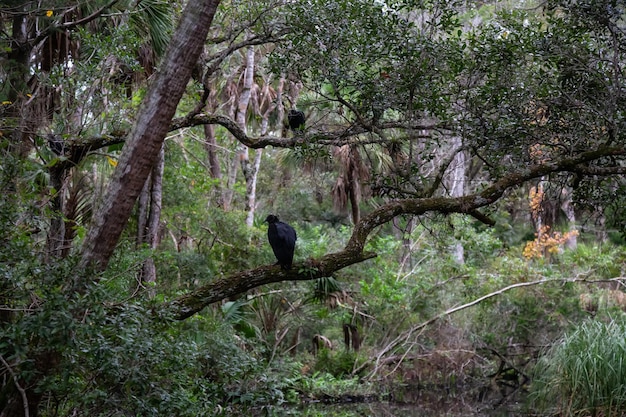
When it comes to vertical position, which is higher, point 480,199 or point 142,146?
point 142,146

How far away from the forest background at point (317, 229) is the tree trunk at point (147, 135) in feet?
0.06

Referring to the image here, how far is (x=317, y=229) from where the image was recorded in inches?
597

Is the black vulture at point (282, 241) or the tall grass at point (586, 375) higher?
the black vulture at point (282, 241)

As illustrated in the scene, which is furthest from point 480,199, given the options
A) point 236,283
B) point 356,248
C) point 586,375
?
point 586,375

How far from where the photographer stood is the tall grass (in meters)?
9.24

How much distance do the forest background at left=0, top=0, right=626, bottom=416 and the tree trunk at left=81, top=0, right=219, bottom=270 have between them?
0.02 m

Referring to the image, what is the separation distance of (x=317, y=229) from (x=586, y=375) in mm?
7039

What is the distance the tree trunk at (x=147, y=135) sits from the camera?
539cm

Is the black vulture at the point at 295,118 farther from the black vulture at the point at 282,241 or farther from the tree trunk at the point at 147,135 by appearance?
A: the tree trunk at the point at 147,135

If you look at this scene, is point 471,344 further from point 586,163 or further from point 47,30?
point 47,30

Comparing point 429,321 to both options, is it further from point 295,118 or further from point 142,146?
point 142,146

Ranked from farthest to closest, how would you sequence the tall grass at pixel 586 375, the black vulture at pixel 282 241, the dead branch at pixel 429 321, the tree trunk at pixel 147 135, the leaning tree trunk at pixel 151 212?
1. the dead branch at pixel 429 321
2. the leaning tree trunk at pixel 151 212
3. the tall grass at pixel 586 375
4. the black vulture at pixel 282 241
5. the tree trunk at pixel 147 135

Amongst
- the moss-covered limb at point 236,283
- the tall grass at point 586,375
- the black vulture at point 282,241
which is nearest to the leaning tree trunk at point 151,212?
the black vulture at point 282,241

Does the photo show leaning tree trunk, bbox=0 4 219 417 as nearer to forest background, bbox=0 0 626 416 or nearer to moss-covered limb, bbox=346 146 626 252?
forest background, bbox=0 0 626 416
